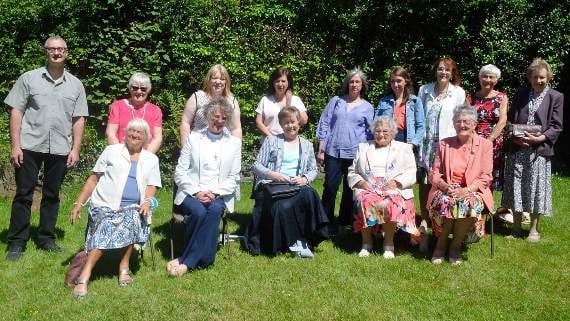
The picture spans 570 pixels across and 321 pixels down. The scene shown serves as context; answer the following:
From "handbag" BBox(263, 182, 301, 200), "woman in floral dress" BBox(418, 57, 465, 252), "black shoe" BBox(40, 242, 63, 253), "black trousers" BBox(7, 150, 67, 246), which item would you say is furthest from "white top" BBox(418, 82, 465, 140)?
"black shoe" BBox(40, 242, 63, 253)

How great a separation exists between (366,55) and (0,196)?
6.30 metres

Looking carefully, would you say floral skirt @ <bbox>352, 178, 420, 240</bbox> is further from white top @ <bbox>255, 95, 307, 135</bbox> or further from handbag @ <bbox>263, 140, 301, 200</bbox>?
white top @ <bbox>255, 95, 307, 135</bbox>

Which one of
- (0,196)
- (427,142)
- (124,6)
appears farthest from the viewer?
(124,6)

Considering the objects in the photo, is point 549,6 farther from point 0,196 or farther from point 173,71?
point 0,196

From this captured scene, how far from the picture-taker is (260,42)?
956 centimetres

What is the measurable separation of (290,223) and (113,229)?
1.66 metres

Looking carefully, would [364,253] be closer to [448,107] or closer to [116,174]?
[448,107]

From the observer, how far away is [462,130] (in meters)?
5.26

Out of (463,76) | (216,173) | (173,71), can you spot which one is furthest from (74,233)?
(463,76)

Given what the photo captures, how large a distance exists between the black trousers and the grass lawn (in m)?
0.22

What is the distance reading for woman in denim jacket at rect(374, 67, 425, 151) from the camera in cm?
577

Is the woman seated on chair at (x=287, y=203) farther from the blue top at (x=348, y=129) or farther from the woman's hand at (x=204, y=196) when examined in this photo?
the woman's hand at (x=204, y=196)

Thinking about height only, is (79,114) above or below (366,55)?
below

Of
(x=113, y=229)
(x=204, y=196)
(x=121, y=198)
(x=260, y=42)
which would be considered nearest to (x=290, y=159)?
(x=204, y=196)
